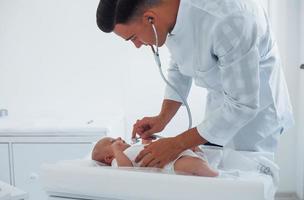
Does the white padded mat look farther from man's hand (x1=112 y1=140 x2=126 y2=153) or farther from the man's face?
the man's face

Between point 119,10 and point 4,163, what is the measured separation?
1.39 meters

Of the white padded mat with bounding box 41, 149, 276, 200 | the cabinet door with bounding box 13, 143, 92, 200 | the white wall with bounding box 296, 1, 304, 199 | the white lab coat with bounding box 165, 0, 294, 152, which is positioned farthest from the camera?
the white wall with bounding box 296, 1, 304, 199

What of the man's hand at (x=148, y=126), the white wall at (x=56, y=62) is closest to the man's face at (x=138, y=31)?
the man's hand at (x=148, y=126)

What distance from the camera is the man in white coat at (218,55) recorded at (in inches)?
37.3

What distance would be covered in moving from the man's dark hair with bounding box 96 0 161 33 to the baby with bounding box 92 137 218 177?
398mm

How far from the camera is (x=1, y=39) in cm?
230

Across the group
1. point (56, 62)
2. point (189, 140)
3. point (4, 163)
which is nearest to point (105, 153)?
point (189, 140)

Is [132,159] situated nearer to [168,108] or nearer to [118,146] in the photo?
[118,146]

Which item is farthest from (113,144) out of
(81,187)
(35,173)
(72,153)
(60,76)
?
(60,76)

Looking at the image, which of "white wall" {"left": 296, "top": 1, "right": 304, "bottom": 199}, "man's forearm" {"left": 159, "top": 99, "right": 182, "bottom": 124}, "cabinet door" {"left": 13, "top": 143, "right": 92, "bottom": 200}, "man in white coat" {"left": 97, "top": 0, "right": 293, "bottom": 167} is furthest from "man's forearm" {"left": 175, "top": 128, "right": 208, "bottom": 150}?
"white wall" {"left": 296, "top": 1, "right": 304, "bottom": 199}

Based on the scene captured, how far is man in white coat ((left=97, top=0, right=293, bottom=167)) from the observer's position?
948mm

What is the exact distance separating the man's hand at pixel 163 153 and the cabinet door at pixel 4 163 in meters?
1.24

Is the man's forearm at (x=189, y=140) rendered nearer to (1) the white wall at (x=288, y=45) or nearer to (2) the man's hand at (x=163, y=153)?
(2) the man's hand at (x=163, y=153)

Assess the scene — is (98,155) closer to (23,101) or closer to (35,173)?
(35,173)
